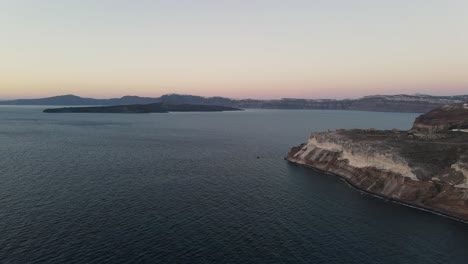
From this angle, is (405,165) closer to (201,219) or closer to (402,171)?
(402,171)

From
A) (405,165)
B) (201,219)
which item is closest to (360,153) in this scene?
(405,165)

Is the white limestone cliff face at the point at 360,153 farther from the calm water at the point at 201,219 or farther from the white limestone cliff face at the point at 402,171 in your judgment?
the calm water at the point at 201,219

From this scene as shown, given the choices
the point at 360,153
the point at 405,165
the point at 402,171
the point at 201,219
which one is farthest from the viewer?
the point at 360,153

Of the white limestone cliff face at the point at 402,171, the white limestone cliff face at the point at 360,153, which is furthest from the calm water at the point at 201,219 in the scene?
the white limestone cliff face at the point at 360,153

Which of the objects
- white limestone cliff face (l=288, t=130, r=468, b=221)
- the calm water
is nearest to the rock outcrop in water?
white limestone cliff face (l=288, t=130, r=468, b=221)

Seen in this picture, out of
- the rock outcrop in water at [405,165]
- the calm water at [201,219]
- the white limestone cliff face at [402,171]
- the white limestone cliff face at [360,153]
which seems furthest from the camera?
the white limestone cliff face at [360,153]

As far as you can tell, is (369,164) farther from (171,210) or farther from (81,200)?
(81,200)

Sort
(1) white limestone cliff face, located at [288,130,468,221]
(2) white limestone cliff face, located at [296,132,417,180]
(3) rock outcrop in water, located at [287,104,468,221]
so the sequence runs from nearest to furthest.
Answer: (1) white limestone cliff face, located at [288,130,468,221], (3) rock outcrop in water, located at [287,104,468,221], (2) white limestone cliff face, located at [296,132,417,180]

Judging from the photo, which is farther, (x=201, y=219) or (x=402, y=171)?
(x=402, y=171)

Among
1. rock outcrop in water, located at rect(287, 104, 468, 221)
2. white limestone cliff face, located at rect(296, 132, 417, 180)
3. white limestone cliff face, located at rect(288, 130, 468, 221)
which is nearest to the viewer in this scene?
white limestone cliff face, located at rect(288, 130, 468, 221)

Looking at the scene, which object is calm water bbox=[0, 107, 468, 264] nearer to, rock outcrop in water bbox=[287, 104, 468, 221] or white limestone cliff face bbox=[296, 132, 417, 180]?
rock outcrop in water bbox=[287, 104, 468, 221]
